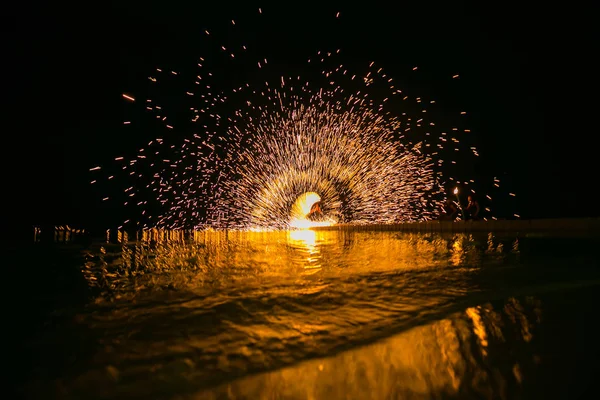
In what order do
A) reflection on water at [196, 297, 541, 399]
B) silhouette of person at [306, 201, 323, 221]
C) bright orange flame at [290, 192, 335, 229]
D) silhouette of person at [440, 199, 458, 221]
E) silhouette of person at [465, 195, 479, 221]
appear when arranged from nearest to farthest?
1. reflection on water at [196, 297, 541, 399]
2. silhouette of person at [465, 195, 479, 221]
3. silhouette of person at [440, 199, 458, 221]
4. bright orange flame at [290, 192, 335, 229]
5. silhouette of person at [306, 201, 323, 221]

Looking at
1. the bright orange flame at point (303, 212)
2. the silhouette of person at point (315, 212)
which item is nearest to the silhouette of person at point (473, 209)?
the bright orange flame at point (303, 212)

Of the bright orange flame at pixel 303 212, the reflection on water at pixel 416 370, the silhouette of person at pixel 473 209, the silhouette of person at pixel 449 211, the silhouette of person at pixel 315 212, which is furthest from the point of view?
the silhouette of person at pixel 315 212

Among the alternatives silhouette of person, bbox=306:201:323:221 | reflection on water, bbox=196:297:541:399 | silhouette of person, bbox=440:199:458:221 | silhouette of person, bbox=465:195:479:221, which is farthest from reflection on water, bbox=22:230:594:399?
silhouette of person, bbox=306:201:323:221

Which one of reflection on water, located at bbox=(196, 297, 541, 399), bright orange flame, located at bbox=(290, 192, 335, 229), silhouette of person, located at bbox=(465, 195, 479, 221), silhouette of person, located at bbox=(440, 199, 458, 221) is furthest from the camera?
bright orange flame, located at bbox=(290, 192, 335, 229)

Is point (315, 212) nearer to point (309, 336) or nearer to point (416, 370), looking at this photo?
point (309, 336)

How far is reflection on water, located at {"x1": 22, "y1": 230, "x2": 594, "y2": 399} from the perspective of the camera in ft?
7.40

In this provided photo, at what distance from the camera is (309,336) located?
119 inches

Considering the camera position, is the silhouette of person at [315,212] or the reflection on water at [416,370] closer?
the reflection on water at [416,370]

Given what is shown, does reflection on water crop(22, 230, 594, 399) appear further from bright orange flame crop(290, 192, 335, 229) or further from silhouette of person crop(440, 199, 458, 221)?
bright orange flame crop(290, 192, 335, 229)

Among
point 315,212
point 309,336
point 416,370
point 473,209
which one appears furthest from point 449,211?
point 416,370

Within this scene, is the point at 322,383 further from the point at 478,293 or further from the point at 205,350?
the point at 478,293

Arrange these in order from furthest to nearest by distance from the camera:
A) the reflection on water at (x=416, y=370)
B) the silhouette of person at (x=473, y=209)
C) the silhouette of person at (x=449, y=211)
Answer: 1. the silhouette of person at (x=449, y=211)
2. the silhouette of person at (x=473, y=209)
3. the reflection on water at (x=416, y=370)

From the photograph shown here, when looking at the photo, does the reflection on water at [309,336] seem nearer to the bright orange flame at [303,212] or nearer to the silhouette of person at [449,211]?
the silhouette of person at [449,211]

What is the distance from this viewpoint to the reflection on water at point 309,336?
7.40 ft
